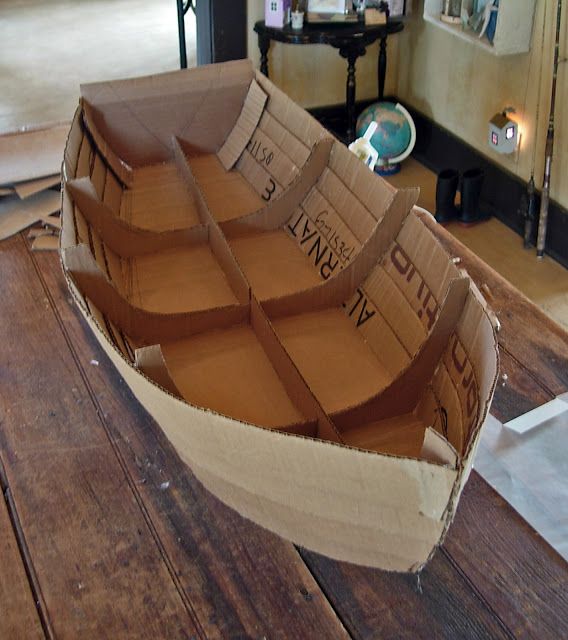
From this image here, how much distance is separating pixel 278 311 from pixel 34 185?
2.61 feet

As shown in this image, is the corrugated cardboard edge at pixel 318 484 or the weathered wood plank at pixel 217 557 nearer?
the corrugated cardboard edge at pixel 318 484

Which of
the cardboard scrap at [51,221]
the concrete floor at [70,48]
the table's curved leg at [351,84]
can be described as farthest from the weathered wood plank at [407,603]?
the concrete floor at [70,48]

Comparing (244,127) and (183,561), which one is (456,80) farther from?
(183,561)

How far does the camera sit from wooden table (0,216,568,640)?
963 mm

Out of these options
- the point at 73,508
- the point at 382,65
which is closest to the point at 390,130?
the point at 382,65

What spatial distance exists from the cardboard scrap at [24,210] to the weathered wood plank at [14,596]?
910mm

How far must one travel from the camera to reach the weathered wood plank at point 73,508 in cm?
98

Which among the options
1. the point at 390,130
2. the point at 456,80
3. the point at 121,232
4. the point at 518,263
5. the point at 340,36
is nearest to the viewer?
the point at 121,232

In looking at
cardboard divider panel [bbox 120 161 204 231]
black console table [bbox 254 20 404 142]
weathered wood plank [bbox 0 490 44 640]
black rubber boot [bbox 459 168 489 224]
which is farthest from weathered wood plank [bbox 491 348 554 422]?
black console table [bbox 254 20 404 142]

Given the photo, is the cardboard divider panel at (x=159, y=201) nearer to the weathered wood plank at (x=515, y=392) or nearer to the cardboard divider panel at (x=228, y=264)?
the cardboard divider panel at (x=228, y=264)

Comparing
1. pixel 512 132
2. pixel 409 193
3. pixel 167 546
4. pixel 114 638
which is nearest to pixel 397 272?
pixel 409 193

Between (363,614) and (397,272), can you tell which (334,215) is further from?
(363,614)

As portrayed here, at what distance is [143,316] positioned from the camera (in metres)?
1.49

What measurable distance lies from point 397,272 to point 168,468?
0.58 meters
